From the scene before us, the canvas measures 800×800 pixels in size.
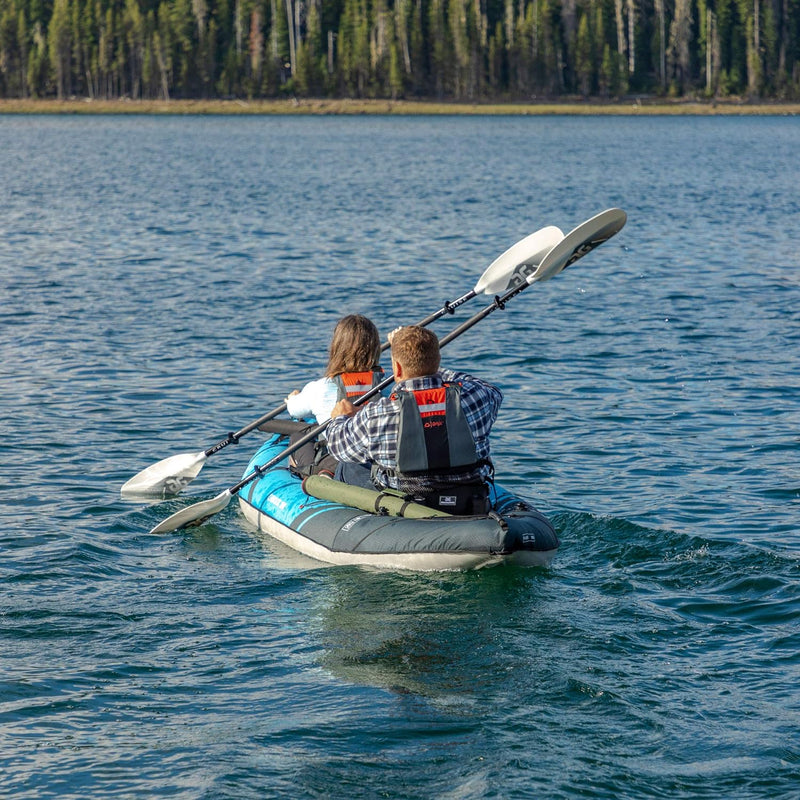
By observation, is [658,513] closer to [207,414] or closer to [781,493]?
[781,493]

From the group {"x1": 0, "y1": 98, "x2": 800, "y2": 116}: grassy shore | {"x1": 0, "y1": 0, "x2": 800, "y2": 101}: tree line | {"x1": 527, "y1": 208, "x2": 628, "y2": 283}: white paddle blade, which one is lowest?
{"x1": 527, "y1": 208, "x2": 628, "y2": 283}: white paddle blade

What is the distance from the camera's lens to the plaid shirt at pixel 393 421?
316 inches

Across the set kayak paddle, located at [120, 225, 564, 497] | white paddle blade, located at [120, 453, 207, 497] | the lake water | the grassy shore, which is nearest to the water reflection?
the lake water

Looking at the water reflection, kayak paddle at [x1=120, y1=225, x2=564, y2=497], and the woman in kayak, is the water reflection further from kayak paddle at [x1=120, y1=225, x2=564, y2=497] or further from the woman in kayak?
kayak paddle at [x1=120, y1=225, x2=564, y2=497]

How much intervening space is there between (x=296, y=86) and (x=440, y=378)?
117630 mm

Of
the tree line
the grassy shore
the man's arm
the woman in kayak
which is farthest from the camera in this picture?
the tree line

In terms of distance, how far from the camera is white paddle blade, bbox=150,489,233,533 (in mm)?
9781

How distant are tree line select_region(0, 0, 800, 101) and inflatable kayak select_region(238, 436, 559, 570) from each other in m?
113

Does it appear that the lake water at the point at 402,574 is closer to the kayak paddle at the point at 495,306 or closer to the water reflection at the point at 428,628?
the water reflection at the point at 428,628

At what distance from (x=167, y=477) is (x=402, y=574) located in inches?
125

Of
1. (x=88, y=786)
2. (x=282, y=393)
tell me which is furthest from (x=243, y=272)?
(x=88, y=786)

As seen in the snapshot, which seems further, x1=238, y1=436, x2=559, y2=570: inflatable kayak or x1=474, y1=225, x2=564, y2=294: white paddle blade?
x1=474, y1=225, x2=564, y2=294: white paddle blade

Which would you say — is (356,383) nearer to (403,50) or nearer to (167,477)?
(167,477)

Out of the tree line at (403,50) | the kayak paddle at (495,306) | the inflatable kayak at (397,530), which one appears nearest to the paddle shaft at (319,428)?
the kayak paddle at (495,306)
